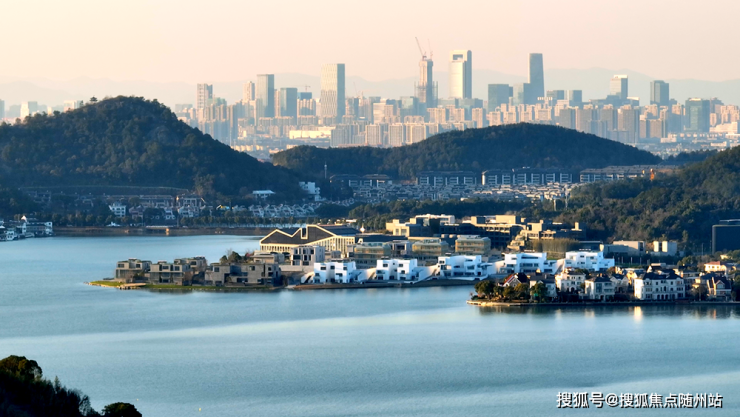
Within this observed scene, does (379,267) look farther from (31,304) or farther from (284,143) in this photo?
(284,143)

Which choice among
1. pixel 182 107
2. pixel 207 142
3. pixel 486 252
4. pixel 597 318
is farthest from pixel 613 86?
pixel 597 318

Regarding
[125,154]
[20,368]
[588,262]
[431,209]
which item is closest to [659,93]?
[125,154]

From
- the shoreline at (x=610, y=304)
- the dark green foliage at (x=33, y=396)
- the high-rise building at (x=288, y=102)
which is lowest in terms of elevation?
the dark green foliage at (x=33, y=396)

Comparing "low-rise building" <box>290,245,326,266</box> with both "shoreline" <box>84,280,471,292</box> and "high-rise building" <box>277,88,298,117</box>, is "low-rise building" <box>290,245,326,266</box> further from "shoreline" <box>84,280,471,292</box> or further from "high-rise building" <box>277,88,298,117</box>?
"high-rise building" <box>277,88,298,117</box>

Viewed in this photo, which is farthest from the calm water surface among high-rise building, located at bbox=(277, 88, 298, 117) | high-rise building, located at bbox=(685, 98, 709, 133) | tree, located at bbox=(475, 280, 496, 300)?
→ high-rise building, located at bbox=(277, 88, 298, 117)

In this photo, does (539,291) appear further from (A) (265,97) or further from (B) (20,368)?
(A) (265,97)

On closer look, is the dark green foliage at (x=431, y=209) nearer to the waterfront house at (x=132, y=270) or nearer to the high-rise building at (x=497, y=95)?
the waterfront house at (x=132, y=270)

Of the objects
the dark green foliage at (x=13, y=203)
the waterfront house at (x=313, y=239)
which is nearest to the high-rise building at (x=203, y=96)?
the dark green foliage at (x=13, y=203)
